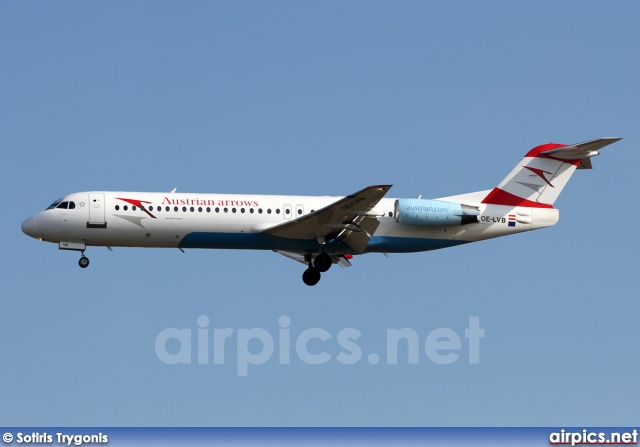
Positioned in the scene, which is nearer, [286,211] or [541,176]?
[286,211]

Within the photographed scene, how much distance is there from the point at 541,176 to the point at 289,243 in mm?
9180

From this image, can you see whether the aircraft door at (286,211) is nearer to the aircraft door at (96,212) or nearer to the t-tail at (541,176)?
the aircraft door at (96,212)

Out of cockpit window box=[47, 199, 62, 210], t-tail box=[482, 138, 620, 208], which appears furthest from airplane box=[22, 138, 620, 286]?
t-tail box=[482, 138, 620, 208]

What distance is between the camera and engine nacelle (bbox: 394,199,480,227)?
41.4 metres

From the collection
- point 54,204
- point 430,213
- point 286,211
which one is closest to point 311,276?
point 286,211

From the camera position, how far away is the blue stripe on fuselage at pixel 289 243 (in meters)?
41.2

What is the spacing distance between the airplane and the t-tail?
0.11 m

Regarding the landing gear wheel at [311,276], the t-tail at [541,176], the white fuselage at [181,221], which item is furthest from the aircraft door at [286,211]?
the t-tail at [541,176]

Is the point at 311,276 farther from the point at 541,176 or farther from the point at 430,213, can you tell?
the point at 541,176

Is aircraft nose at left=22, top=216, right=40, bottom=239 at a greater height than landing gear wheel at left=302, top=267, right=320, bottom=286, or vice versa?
aircraft nose at left=22, top=216, right=40, bottom=239

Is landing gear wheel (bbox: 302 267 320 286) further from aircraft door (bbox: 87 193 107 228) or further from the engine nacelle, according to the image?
aircraft door (bbox: 87 193 107 228)

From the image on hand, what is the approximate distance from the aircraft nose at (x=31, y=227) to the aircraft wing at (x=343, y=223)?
301 inches

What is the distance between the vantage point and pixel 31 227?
136ft


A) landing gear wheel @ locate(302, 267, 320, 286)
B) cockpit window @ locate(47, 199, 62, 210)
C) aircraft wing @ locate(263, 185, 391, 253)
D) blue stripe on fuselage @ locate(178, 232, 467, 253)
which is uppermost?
cockpit window @ locate(47, 199, 62, 210)
